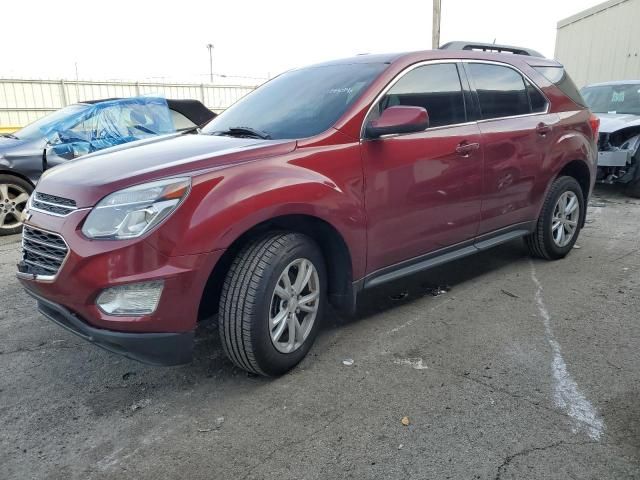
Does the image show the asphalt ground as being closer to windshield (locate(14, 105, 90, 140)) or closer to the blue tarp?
the blue tarp

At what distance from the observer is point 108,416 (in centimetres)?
262

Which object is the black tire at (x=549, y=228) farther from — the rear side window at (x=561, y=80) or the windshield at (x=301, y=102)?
the windshield at (x=301, y=102)

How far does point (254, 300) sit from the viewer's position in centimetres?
265

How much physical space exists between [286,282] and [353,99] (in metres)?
1.22

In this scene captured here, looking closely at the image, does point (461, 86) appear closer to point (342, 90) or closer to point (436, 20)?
point (342, 90)

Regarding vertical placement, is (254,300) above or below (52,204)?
below

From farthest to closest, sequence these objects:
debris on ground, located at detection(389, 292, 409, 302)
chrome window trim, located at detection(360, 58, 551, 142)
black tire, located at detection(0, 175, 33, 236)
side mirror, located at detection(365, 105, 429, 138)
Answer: black tire, located at detection(0, 175, 33, 236) < debris on ground, located at detection(389, 292, 409, 302) < chrome window trim, located at detection(360, 58, 551, 142) < side mirror, located at detection(365, 105, 429, 138)

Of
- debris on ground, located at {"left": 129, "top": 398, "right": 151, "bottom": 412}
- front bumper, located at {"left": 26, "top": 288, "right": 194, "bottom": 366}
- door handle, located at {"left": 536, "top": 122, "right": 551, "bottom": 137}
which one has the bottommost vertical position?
debris on ground, located at {"left": 129, "top": 398, "right": 151, "bottom": 412}

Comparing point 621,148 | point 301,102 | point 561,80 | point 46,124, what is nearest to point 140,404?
point 301,102

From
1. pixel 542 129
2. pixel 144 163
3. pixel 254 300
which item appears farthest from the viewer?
pixel 542 129

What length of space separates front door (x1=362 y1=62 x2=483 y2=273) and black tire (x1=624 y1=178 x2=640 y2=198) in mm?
5310

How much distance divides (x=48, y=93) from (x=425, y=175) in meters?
14.8

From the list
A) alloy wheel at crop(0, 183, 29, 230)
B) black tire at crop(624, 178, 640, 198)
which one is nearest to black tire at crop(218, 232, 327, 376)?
alloy wheel at crop(0, 183, 29, 230)

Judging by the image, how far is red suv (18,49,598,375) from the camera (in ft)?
8.09
